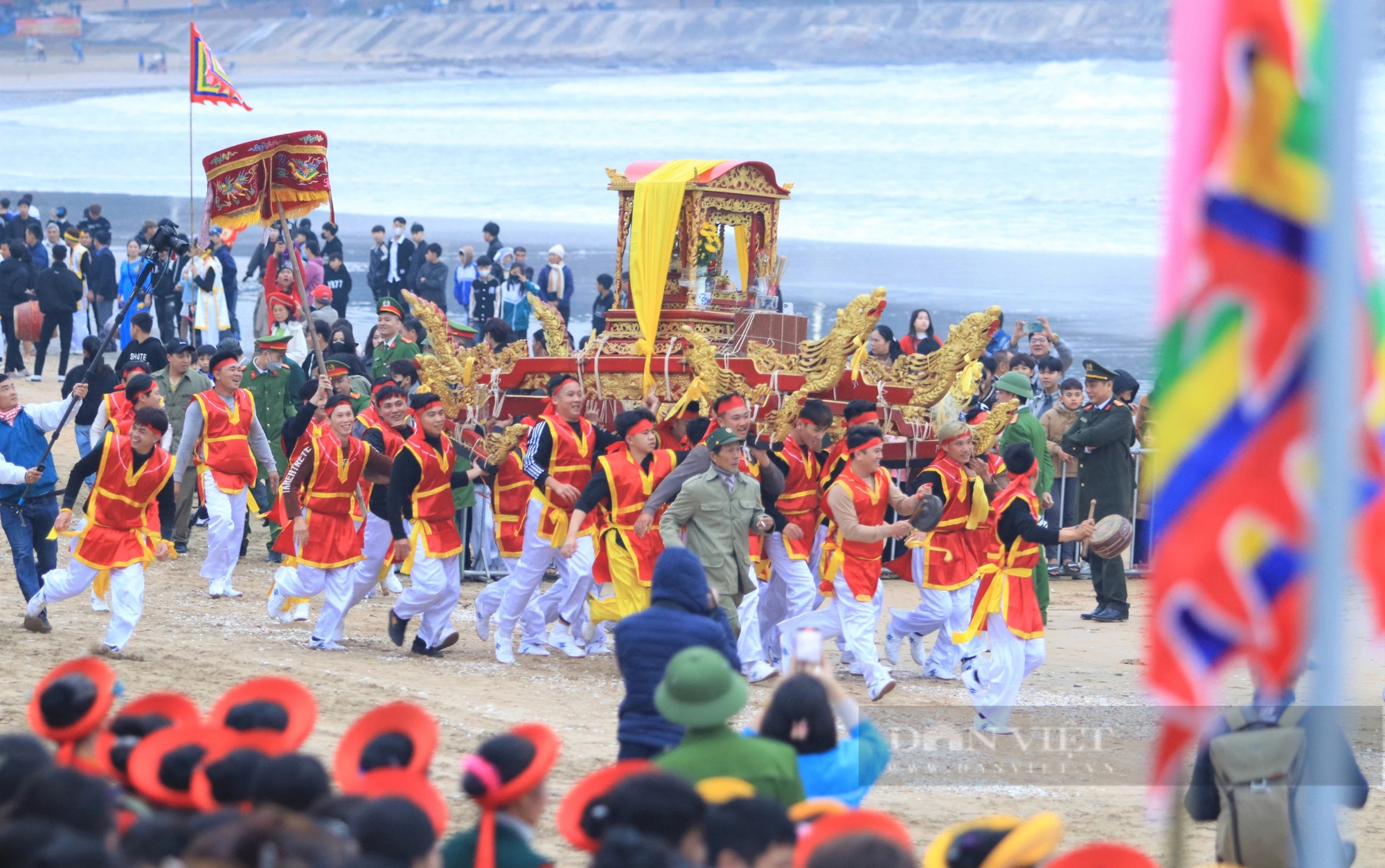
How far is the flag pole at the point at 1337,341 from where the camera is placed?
126 inches

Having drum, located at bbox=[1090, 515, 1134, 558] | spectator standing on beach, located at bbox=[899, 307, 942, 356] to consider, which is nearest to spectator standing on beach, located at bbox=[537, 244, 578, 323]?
spectator standing on beach, located at bbox=[899, 307, 942, 356]

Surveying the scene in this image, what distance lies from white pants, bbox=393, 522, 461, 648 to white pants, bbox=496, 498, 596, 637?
1.26ft

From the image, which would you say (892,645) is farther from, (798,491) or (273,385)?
(273,385)

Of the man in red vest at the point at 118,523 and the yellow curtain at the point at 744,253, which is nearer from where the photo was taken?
the man in red vest at the point at 118,523

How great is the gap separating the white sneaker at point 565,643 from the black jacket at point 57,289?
440 inches

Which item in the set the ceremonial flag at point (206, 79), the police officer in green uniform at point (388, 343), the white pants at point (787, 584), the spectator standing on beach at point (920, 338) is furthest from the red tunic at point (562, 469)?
the ceremonial flag at point (206, 79)

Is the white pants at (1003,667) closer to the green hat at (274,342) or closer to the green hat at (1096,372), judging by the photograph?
the green hat at (1096,372)

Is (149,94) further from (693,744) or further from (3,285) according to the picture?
(693,744)

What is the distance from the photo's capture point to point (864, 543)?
9859 millimetres

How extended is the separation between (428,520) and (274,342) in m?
3.74

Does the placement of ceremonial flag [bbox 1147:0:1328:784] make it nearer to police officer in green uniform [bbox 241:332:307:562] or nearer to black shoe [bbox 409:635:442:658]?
black shoe [bbox 409:635:442:658]

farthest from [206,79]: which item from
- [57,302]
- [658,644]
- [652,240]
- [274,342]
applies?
[658,644]

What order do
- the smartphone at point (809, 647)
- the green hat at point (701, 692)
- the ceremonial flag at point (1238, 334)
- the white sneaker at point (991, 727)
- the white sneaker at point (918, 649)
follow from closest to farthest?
the ceremonial flag at point (1238, 334) → the green hat at point (701, 692) → the smartphone at point (809, 647) → the white sneaker at point (991, 727) → the white sneaker at point (918, 649)

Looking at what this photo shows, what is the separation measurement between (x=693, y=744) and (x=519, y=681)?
5086 millimetres
